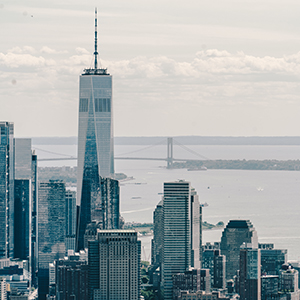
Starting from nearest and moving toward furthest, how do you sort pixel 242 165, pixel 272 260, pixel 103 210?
pixel 272 260 → pixel 103 210 → pixel 242 165

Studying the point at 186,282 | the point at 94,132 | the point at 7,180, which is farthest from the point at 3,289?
the point at 94,132

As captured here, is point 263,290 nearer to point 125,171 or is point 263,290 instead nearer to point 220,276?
point 220,276

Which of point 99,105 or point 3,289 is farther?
point 99,105

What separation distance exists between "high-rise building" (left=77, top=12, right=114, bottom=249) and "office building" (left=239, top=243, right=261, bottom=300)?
11307 mm

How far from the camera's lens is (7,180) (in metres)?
35.5

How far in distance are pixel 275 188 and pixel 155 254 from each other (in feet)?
69.7

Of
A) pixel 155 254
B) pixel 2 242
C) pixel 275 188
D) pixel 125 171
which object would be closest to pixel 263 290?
pixel 155 254

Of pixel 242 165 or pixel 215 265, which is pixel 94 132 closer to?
pixel 215 265

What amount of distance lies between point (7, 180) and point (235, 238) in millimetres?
8121

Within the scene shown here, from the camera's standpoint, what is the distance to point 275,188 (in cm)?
5122

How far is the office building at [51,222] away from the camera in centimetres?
3331

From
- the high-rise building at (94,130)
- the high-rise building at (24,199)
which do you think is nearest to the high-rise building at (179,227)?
the high-rise building at (24,199)

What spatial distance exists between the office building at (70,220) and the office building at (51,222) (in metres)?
0.14

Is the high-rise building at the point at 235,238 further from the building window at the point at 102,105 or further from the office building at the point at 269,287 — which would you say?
the building window at the point at 102,105
